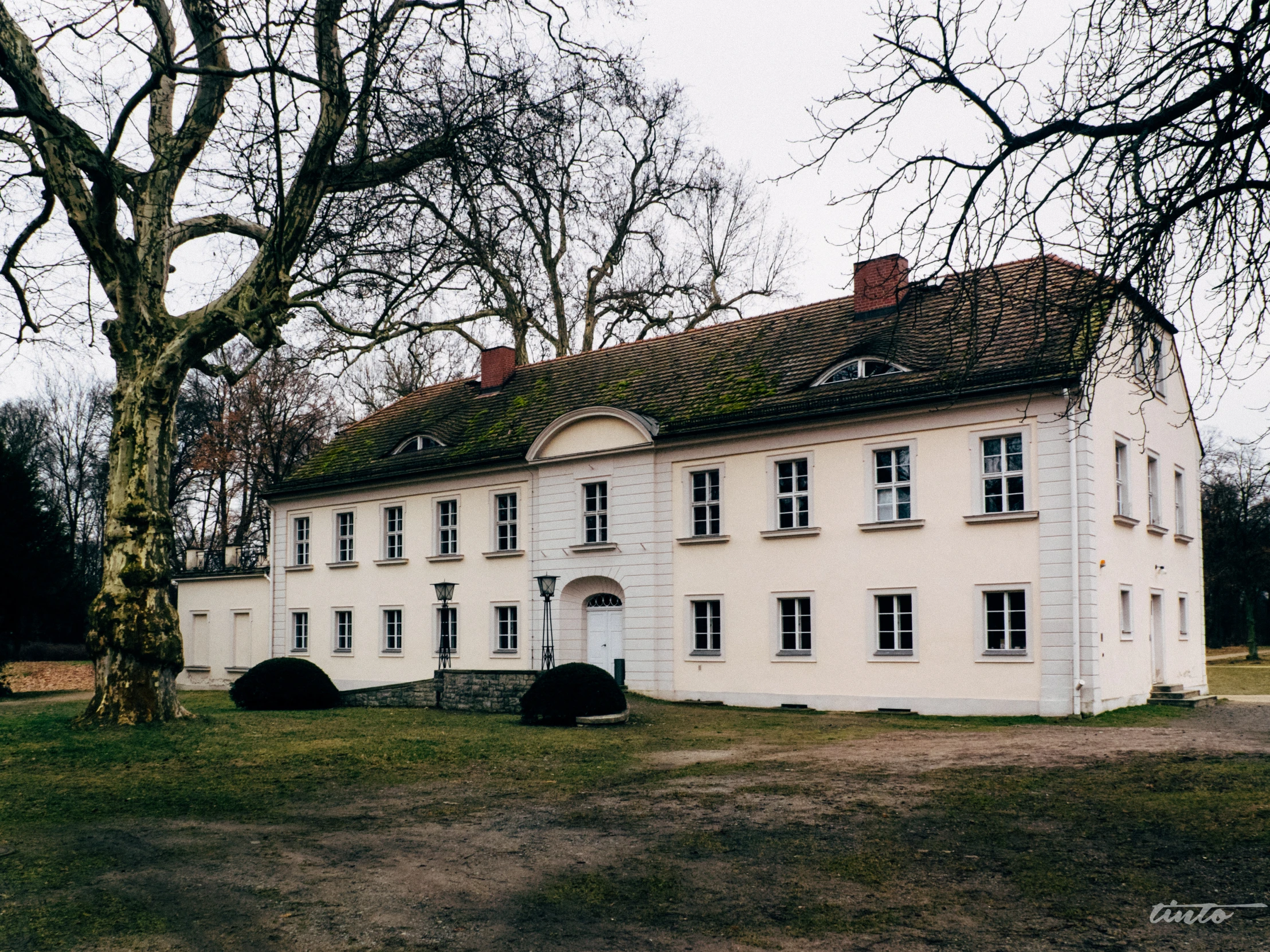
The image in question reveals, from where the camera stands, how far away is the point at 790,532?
23516 mm

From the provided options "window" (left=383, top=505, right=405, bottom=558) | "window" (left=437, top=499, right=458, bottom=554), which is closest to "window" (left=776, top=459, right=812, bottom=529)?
"window" (left=437, top=499, right=458, bottom=554)

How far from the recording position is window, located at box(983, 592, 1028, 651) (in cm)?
2055

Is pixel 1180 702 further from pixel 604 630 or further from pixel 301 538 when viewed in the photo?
pixel 301 538

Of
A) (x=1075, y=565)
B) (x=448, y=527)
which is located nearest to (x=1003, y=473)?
(x=1075, y=565)

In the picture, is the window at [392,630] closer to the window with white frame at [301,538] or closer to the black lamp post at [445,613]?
the black lamp post at [445,613]

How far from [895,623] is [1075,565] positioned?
3748 millimetres

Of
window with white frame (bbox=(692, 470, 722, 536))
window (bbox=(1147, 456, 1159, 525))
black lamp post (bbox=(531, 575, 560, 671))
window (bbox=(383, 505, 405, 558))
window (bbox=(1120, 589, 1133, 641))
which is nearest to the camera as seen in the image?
window (bbox=(1120, 589, 1133, 641))

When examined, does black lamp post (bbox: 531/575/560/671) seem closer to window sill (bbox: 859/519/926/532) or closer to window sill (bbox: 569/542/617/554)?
window sill (bbox: 569/542/617/554)

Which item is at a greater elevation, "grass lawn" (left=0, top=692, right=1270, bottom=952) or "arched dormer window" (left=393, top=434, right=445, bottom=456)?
"arched dormer window" (left=393, top=434, right=445, bottom=456)

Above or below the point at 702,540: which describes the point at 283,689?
below

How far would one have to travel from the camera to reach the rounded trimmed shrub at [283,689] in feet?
75.7

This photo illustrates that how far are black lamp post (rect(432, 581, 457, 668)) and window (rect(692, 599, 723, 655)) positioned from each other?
5.58m

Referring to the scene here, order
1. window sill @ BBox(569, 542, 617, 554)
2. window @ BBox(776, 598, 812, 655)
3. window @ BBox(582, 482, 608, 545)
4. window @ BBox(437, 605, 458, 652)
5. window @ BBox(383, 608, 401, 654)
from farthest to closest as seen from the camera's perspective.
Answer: window @ BBox(383, 608, 401, 654)
window @ BBox(437, 605, 458, 652)
window @ BBox(582, 482, 608, 545)
window sill @ BBox(569, 542, 617, 554)
window @ BBox(776, 598, 812, 655)

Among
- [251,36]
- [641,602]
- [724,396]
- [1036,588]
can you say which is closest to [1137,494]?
[1036,588]
